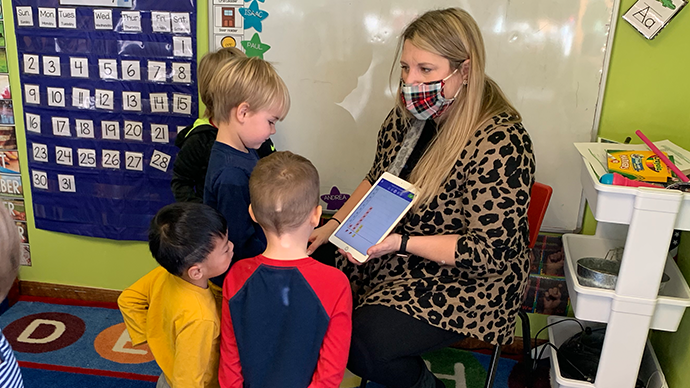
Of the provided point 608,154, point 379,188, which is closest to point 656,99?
point 608,154

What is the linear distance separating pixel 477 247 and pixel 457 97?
1.36 ft

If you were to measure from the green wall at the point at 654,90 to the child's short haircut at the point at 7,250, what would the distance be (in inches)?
70.7

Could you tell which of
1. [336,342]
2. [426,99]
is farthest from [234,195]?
[426,99]

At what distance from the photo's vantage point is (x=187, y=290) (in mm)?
1264

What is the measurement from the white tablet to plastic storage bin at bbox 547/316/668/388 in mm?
782

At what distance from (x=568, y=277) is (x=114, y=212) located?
71.4 inches

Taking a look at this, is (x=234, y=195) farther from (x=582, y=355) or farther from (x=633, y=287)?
(x=582, y=355)

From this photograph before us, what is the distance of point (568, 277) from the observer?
1.70 metres

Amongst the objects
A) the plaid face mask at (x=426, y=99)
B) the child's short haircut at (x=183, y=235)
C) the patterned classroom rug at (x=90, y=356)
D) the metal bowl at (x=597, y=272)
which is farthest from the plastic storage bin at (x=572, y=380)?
the child's short haircut at (x=183, y=235)

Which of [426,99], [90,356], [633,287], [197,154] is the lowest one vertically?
[90,356]

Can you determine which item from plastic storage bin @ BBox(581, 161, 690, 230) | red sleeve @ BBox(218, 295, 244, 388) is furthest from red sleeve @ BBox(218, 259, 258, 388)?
plastic storage bin @ BBox(581, 161, 690, 230)

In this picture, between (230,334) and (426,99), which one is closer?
(230,334)

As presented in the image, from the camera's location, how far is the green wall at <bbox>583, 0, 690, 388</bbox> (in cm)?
175

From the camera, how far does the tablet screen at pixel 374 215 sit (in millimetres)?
1406
